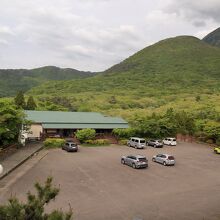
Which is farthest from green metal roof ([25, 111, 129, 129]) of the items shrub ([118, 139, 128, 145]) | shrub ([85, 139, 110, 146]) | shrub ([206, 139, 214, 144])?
shrub ([206, 139, 214, 144])

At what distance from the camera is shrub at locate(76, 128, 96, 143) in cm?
5334

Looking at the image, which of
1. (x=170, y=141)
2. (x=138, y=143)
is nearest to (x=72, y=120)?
(x=138, y=143)

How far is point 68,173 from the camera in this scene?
31.2 meters

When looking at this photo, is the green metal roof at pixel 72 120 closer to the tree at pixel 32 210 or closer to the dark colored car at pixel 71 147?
the dark colored car at pixel 71 147

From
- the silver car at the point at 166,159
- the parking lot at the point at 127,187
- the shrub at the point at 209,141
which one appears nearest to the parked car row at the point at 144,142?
the shrub at the point at 209,141

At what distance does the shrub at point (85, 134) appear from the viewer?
175ft

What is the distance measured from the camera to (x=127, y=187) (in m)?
26.2

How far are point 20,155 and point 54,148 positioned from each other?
28.9 ft

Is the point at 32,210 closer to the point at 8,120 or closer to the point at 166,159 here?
the point at 166,159

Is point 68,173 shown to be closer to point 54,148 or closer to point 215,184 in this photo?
point 215,184

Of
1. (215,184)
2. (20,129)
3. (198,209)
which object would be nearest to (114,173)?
(215,184)

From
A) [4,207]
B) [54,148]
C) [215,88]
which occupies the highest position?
[215,88]

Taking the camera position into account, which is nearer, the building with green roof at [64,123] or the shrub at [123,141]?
the shrub at [123,141]

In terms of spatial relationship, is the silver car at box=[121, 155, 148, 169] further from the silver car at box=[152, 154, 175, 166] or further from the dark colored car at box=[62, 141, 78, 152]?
the dark colored car at box=[62, 141, 78, 152]
